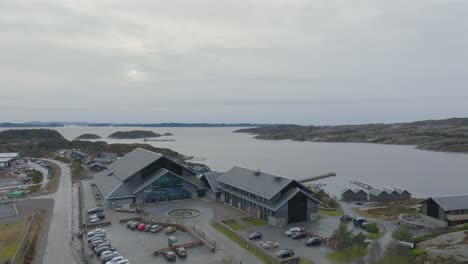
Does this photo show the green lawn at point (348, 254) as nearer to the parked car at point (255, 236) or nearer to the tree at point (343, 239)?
the tree at point (343, 239)

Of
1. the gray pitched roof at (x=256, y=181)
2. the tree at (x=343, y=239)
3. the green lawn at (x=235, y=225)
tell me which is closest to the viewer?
the tree at (x=343, y=239)

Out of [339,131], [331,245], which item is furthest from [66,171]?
[339,131]

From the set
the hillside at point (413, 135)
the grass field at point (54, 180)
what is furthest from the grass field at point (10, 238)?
the hillside at point (413, 135)

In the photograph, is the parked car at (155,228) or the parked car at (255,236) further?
the parked car at (155,228)

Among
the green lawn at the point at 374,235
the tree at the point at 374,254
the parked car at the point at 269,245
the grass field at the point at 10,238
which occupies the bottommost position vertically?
the grass field at the point at 10,238

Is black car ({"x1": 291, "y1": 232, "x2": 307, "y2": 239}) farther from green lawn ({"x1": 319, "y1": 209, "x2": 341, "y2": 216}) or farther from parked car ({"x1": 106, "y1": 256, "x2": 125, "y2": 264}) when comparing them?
parked car ({"x1": 106, "y1": 256, "x2": 125, "y2": 264})

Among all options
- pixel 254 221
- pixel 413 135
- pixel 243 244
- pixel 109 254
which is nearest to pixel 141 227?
pixel 109 254

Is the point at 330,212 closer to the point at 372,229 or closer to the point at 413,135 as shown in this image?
the point at 372,229

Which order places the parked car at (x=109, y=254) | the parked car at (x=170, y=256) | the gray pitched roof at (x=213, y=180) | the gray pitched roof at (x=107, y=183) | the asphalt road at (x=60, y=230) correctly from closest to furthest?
the parked car at (x=109, y=254) < the parked car at (x=170, y=256) < the asphalt road at (x=60, y=230) < the gray pitched roof at (x=107, y=183) < the gray pitched roof at (x=213, y=180)

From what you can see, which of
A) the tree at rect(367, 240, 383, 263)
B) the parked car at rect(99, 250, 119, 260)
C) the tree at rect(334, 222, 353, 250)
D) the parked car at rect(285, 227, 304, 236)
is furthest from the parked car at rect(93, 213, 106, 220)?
the tree at rect(367, 240, 383, 263)
